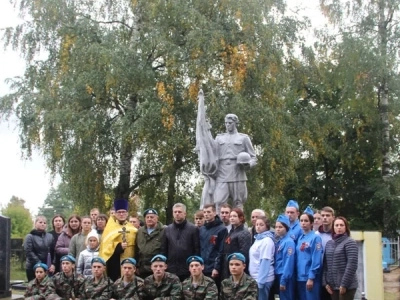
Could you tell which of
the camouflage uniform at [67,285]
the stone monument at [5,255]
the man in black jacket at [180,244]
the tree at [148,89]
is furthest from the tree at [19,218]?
the man in black jacket at [180,244]

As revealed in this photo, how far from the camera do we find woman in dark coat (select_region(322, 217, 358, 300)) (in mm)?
7883

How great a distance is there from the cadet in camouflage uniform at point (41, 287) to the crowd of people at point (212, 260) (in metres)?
0.01

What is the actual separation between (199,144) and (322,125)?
12879 millimetres

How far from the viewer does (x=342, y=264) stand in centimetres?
798

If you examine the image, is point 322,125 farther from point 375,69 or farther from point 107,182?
point 107,182

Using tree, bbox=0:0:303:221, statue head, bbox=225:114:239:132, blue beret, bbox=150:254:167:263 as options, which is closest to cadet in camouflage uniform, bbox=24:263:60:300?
blue beret, bbox=150:254:167:263

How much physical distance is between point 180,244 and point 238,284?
100cm

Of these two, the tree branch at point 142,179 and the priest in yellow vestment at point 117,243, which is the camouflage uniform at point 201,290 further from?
the tree branch at point 142,179

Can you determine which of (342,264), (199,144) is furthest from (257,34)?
(342,264)

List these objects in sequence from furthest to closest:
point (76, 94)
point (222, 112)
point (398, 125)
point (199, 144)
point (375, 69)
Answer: point (398, 125) → point (375, 69) → point (76, 94) → point (222, 112) → point (199, 144)

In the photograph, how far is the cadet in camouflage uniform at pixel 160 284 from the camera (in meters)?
8.27

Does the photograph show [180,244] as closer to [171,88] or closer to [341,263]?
[341,263]

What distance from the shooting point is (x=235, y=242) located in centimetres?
852

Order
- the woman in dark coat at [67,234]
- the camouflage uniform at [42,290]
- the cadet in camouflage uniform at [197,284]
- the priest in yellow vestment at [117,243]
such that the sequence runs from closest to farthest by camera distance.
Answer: the cadet in camouflage uniform at [197,284]
the camouflage uniform at [42,290]
the priest in yellow vestment at [117,243]
the woman in dark coat at [67,234]
